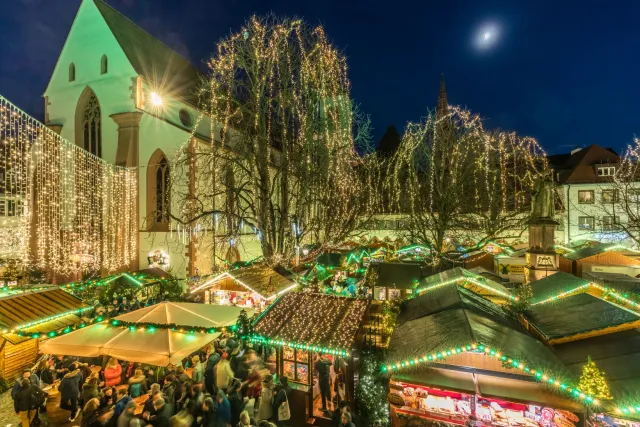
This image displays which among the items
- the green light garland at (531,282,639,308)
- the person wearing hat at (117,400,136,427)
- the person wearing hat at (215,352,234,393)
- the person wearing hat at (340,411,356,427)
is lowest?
the person wearing hat at (215,352,234,393)

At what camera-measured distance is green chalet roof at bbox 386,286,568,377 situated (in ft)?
17.9

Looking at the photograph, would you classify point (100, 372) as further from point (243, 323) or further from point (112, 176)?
point (112, 176)

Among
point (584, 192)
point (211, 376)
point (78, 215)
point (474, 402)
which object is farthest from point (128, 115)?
point (584, 192)

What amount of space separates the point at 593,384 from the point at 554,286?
5.64m

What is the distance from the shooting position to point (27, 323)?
920cm

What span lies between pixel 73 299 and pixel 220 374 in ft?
22.9

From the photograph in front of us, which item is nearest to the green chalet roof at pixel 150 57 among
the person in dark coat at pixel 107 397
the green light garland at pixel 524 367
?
the person in dark coat at pixel 107 397

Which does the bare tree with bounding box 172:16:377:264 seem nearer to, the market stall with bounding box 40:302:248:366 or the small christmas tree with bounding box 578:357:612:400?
the market stall with bounding box 40:302:248:366

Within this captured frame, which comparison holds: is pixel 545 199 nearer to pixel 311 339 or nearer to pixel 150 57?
pixel 311 339

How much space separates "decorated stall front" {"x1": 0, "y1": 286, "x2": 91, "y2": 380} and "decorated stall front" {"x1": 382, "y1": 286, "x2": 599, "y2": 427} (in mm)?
8891

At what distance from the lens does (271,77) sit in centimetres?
1524

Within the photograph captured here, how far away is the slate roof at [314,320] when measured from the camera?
25.0 ft

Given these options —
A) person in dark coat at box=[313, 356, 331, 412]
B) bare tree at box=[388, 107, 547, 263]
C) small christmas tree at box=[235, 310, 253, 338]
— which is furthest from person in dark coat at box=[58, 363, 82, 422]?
bare tree at box=[388, 107, 547, 263]

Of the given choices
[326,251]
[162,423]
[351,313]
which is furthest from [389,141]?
[162,423]
